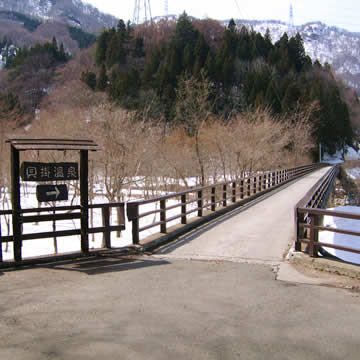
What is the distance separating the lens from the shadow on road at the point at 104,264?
6941 mm

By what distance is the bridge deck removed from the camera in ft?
27.5

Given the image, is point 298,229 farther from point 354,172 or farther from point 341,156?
point 341,156

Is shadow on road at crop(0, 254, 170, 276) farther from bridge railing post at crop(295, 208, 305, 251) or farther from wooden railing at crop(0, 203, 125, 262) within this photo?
bridge railing post at crop(295, 208, 305, 251)

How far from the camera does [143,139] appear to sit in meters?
25.7

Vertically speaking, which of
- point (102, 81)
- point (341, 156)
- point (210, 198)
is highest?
point (102, 81)

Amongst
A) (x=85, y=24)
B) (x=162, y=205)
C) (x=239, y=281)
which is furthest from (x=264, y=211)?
(x=85, y=24)

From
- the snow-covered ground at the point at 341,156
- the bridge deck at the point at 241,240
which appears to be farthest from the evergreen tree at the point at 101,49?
the bridge deck at the point at 241,240

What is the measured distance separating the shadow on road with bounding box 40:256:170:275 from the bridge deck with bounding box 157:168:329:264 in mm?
802

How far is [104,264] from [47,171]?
2070 millimetres

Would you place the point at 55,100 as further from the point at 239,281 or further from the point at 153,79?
the point at 239,281

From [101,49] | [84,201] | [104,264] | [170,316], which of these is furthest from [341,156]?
[170,316]

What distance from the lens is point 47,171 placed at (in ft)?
24.3

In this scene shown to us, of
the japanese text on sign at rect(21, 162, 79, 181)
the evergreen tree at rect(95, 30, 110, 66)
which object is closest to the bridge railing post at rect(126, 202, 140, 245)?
the japanese text on sign at rect(21, 162, 79, 181)

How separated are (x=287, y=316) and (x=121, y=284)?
8.45 ft
